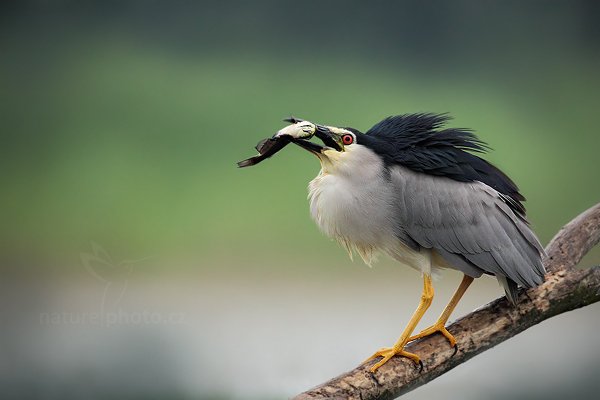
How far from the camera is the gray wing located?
1.83 meters

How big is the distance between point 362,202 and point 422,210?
0.14 meters

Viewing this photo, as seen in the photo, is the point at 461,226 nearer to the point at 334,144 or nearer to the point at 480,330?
the point at 480,330

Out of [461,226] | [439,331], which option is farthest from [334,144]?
[439,331]

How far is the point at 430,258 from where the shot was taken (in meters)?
1.89

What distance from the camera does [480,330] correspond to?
1803 mm

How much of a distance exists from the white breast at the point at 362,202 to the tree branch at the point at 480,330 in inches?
6.9

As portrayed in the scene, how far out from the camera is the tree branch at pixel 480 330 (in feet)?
5.59

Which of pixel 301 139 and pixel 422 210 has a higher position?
pixel 301 139

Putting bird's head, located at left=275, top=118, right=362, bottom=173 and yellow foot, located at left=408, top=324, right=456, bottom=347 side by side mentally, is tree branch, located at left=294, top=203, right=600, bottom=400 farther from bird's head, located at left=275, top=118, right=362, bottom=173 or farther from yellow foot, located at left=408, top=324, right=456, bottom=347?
bird's head, located at left=275, top=118, right=362, bottom=173

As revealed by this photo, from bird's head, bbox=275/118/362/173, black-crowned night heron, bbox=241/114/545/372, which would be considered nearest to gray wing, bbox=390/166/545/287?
black-crowned night heron, bbox=241/114/545/372

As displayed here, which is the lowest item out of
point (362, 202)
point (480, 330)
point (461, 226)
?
point (480, 330)

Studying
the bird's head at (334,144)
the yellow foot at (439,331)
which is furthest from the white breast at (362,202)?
the yellow foot at (439,331)

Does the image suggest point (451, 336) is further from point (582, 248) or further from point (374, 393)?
point (582, 248)

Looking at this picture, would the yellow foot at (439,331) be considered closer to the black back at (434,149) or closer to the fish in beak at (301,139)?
the black back at (434,149)
